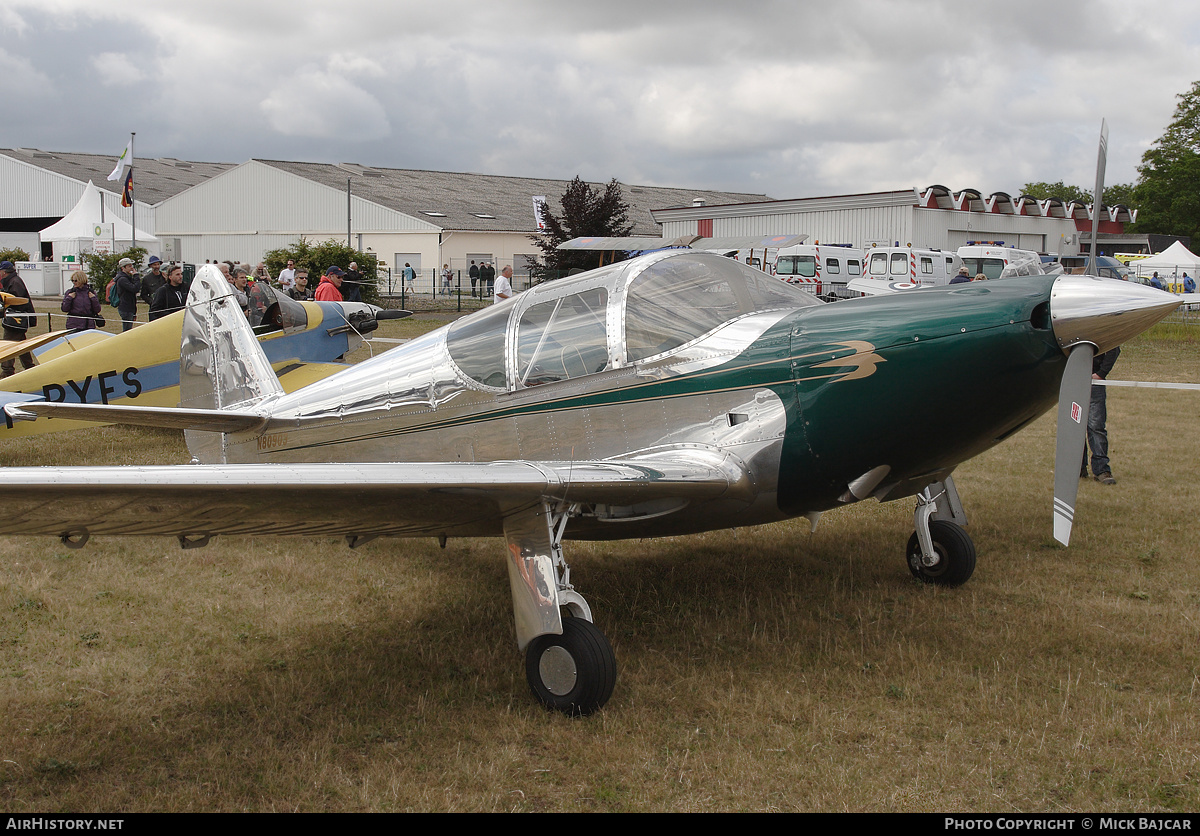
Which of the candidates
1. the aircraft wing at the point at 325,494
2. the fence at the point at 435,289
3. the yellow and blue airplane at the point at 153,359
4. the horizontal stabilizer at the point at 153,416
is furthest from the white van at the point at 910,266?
the aircraft wing at the point at 325,494

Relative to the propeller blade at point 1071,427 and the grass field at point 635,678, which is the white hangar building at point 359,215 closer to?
the grass field at point 635,678

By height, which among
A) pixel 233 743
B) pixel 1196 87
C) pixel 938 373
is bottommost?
pixel 233 743

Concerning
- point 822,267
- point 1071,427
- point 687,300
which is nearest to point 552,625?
point 687,300

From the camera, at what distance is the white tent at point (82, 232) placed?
44188 millimetres

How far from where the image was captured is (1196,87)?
221 ft

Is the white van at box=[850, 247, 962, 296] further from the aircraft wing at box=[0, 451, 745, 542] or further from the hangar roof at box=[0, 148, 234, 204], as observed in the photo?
the hangar roof at box=[0, 148, 234, 204]

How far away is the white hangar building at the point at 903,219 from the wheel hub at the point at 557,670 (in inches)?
1403

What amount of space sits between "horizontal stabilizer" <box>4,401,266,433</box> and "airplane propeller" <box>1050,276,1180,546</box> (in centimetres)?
452

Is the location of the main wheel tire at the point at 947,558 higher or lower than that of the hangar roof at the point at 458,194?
lower

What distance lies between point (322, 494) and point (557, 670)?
137 cm
